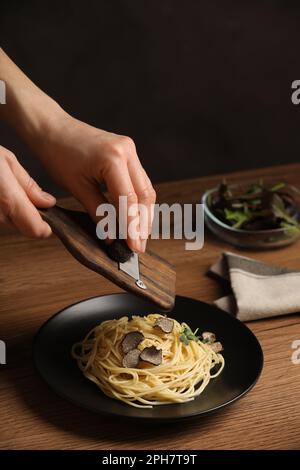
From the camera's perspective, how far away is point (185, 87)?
3.65 metres

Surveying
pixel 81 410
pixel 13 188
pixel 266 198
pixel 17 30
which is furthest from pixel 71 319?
pixel 17 30

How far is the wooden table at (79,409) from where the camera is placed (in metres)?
1.57

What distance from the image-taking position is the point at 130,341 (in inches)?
68.1

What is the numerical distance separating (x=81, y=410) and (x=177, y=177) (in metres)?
2.23

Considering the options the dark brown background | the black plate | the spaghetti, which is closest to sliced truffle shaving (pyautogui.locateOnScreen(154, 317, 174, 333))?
the spaghetti

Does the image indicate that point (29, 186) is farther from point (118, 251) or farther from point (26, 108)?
point (26, 108)

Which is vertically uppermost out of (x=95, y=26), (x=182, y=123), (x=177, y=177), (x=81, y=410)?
(x=95, y=26)

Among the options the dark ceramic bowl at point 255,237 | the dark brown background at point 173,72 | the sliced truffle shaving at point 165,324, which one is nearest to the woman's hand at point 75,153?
the sliced truffle shaving at point 165,324

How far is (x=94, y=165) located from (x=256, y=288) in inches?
21.8

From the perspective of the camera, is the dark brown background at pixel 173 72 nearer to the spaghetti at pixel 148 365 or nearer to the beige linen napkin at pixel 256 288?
the beige linen napkin at pixel 256 288

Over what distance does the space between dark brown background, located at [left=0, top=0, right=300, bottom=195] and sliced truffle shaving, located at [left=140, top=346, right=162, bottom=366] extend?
1881 mm

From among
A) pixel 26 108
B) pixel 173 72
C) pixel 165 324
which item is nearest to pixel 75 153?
pixel 26 108

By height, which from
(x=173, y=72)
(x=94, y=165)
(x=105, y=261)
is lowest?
(x=173, y=72)

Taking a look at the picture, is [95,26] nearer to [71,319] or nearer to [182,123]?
[182,123]
